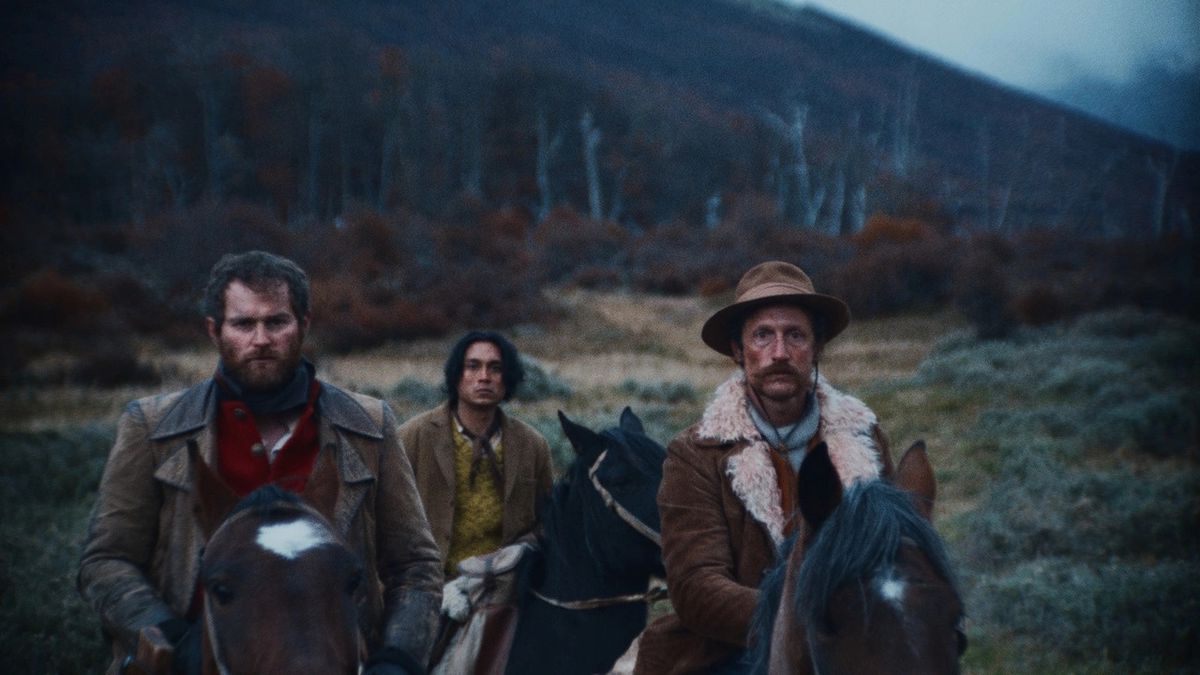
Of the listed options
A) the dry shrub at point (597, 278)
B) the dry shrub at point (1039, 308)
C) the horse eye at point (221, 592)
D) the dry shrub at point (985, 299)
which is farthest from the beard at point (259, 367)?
the dry shrub at point (597, 278)

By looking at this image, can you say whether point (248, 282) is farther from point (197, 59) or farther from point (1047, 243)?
point (197, 59)

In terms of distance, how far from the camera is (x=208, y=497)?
93.1 inches

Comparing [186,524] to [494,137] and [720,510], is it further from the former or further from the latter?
[494,137]

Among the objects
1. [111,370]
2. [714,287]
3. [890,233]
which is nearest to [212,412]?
[111,370]

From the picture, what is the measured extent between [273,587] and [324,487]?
1.49ft

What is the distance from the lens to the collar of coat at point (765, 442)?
9.16ft

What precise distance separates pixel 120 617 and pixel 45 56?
5534 centimetres

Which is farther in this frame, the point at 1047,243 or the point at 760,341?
the point at 1047,243

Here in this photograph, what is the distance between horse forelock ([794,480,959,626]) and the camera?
6.15 feet

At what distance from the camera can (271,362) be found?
112 inches

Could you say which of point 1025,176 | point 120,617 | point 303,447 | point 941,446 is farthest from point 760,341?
point 1025,176

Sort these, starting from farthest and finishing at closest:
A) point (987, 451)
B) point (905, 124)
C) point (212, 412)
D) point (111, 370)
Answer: point (905, 124), point (111, 370), point (987, 451), point (212, 412)

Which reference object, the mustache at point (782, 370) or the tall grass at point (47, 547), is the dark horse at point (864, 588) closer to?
the mustache at point (782, 370)

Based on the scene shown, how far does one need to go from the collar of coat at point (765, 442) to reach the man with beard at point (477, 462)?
2.30m
